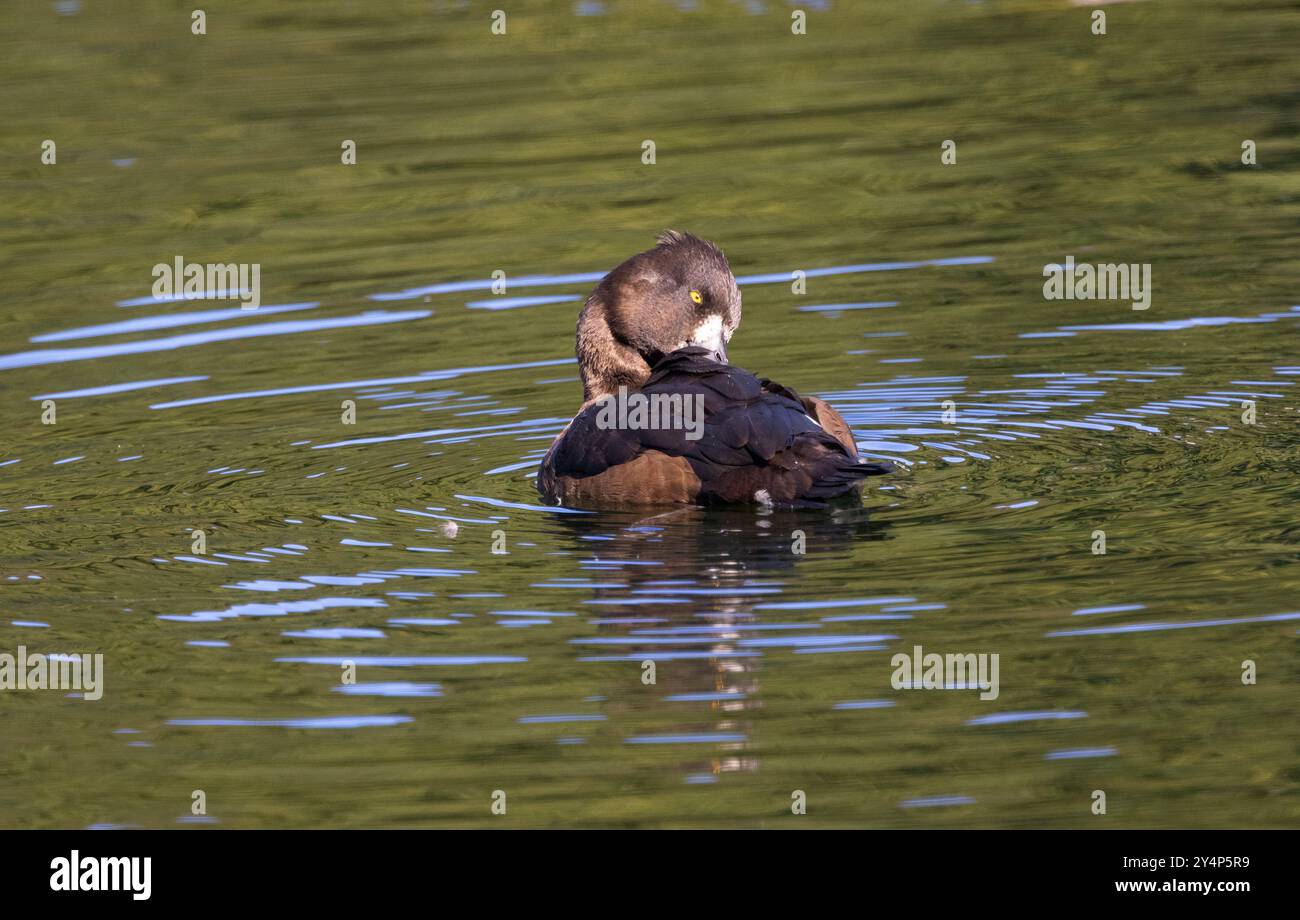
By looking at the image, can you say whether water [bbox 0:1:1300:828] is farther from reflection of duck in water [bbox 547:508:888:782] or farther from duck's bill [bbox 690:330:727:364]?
duck's bill [bbox 690:330:727:364]

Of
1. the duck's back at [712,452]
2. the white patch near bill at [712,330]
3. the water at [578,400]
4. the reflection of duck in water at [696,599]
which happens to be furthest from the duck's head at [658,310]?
the reflection of duck in water at [696,599]

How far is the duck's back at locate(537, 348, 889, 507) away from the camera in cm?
909

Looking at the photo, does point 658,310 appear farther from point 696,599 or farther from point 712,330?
point 696,599

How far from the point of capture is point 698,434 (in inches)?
363

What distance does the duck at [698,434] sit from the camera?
9.11 metres

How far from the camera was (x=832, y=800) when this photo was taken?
6391mm

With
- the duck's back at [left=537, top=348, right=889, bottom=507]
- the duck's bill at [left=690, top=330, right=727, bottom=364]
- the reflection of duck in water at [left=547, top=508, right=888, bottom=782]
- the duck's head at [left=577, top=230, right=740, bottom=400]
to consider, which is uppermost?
the duck's head at [left=577, top=230, right=740, bottom=400]

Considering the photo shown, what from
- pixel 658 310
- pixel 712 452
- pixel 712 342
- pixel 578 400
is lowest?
pixel 712 452

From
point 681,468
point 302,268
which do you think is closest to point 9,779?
point 681,468

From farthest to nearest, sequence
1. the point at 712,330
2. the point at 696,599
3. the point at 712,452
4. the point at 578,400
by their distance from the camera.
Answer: the point at 578,400 < the point at 712,330 < the point at 712,452 < the point at 696,599

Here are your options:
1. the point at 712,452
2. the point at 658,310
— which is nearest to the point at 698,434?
the point at 712,452

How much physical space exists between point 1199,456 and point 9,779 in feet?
18.1

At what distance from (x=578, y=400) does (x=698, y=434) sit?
311 centimetres

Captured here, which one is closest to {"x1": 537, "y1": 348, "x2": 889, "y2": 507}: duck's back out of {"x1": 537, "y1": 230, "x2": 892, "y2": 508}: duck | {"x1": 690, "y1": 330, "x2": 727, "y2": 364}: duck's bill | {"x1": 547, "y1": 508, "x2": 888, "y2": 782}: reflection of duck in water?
{"x1": 537, "y1": 230, "x2": 892, "y2": 508}: duck
